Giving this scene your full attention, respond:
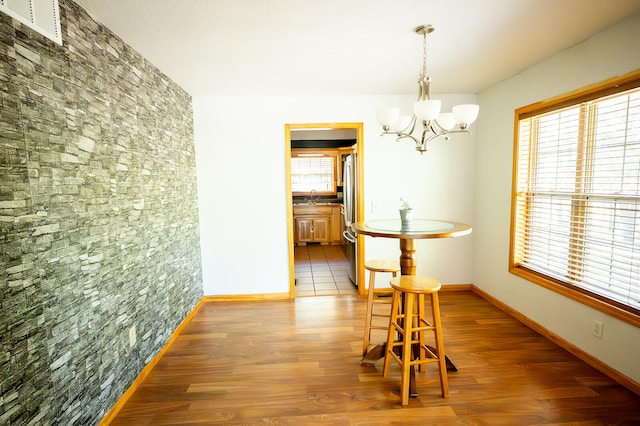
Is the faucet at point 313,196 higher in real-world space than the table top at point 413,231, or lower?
higher

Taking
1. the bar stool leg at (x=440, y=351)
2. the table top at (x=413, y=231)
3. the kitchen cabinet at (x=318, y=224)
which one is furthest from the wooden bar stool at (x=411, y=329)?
the kitchen cabinet at (x=318, y=224)

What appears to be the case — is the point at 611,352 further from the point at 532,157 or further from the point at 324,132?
the point at 324,132

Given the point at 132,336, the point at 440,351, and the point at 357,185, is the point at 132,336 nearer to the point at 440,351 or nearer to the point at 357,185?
the point at 440,351

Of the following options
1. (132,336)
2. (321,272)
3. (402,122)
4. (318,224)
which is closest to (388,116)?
(402,122)

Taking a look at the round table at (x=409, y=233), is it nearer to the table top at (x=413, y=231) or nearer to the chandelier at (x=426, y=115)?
the table top at (x=413, y=231)

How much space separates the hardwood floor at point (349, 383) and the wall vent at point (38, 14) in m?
2.14

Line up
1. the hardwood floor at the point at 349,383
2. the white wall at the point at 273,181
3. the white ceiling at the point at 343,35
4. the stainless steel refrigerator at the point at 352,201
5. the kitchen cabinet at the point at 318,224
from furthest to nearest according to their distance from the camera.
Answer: the kitchen cabinet at the point at 318,224 → the stainless steel refrigerator at the point at 352,201 → the white wall at the point at 273,181 → the hardwood floor at the point at 349,383 → the white ceiling at the point at 343,35

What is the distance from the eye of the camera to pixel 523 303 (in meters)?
3.05

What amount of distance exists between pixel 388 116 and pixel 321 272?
3.29m

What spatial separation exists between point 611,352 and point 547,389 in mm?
548

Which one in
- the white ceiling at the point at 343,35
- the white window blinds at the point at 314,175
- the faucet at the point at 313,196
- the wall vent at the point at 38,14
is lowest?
the faucet at the point at 313,196

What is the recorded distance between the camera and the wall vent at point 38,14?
126cm

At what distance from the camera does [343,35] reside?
2.12 metres

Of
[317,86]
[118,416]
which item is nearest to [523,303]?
[317,86]
